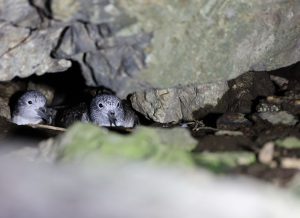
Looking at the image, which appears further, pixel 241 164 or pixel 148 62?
pixel 148 62

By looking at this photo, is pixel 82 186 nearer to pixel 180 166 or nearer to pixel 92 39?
pixel 180 166

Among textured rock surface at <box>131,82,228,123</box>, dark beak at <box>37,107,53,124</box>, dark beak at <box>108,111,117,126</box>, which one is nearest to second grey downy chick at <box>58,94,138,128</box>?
dark beak at <box>108,111,117,126</box>

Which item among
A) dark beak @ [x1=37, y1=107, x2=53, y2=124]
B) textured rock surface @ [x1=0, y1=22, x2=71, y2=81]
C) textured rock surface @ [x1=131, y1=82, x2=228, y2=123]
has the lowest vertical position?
dark beak @ [x1=37, y1=107, x2=53, y2=124]

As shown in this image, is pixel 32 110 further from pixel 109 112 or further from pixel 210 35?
pixel 210 35

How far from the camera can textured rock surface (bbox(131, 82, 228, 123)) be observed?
22.8ft

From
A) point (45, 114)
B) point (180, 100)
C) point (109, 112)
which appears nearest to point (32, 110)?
point (45, 114)

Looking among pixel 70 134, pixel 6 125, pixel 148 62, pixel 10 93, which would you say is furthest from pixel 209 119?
pixel 10 93

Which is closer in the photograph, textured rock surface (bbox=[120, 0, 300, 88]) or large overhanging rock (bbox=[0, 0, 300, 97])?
large overhanging rock (bbox=[0, 0, 300, 97])

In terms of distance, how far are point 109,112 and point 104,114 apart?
0.37 ft

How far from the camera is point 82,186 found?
10.9 feet

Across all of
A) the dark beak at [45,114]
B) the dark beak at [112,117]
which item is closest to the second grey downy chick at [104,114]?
the dark beak at [112,117]

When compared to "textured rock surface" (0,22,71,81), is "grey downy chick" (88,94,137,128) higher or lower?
lower

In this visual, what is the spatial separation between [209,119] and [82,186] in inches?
148

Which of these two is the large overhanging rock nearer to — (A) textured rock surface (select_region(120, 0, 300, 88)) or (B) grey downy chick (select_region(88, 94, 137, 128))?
(A) textured rock surface (select_region(120, 0, 300, 88))
